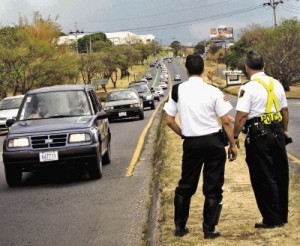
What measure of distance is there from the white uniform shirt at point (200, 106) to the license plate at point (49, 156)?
4.52 m

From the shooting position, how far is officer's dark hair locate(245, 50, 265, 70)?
5.88 meters

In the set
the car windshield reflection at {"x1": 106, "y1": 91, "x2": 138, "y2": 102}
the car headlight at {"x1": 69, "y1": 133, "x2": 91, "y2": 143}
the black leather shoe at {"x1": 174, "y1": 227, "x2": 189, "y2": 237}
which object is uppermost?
the car headlight at {"x1": 69, "y1": 133, "x2": 91, "y2": 143}


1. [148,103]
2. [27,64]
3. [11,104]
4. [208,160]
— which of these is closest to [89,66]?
[27,64]

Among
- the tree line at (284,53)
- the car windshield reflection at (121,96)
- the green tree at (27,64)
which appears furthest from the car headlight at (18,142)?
the tree line at (284,53)

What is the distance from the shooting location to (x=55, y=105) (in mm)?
11008

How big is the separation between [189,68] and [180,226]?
1.60 metres

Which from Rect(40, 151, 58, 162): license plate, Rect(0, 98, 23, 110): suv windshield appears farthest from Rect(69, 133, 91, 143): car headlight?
Rect(0, 98, 23, 110): suv windshield

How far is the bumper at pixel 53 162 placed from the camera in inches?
382

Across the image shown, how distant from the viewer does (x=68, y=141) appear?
9859mm

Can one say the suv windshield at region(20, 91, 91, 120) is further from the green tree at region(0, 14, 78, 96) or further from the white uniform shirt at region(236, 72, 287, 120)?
the green tree at region(0, 14, 78, 96)

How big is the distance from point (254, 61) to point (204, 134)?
0.95 m

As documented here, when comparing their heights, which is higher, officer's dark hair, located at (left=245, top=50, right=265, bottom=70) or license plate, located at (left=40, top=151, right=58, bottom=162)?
officer's dark hair, located at (left=245, top=50, right=265, bottom=70)

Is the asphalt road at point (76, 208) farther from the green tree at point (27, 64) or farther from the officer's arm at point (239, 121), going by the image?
the green tree at point (27, 64)

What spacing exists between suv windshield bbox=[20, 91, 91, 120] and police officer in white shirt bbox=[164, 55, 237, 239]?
215 inches
